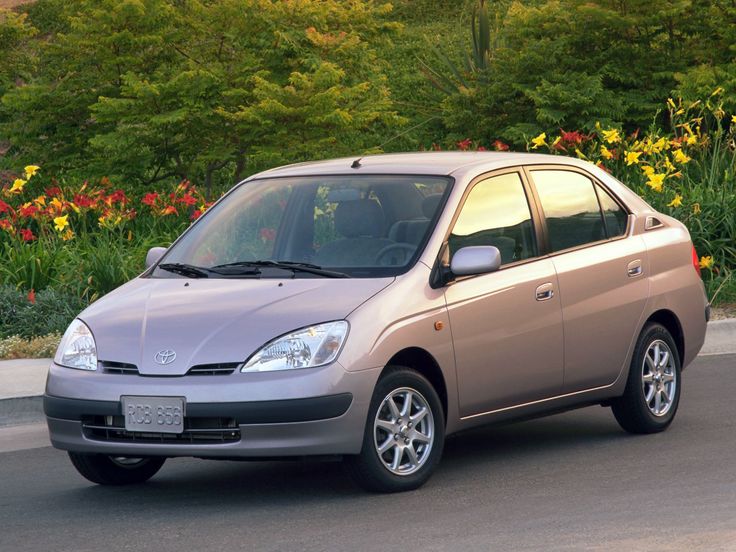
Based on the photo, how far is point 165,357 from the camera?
23.5ft

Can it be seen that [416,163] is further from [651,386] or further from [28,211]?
[28,211]

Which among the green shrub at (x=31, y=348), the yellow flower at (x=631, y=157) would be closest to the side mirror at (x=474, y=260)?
the green shrub at (x=31, y=348)

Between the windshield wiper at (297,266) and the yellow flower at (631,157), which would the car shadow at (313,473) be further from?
the yellow flower at (631,157)

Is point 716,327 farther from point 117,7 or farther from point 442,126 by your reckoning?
point 442,126

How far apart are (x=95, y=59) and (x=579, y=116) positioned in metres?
6.84

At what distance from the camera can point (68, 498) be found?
7789mm

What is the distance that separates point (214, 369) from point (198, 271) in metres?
1.19

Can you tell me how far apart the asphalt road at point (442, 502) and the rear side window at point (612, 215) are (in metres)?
1.24

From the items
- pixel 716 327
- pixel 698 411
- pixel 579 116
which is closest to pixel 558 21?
pixel 579 116

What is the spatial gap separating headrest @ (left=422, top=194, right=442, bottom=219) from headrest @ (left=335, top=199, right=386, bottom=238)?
0.76 feet

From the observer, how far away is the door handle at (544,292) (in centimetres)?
Result: 833

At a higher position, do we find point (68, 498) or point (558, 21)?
point (558, 21)

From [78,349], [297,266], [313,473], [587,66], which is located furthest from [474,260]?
[587,66]

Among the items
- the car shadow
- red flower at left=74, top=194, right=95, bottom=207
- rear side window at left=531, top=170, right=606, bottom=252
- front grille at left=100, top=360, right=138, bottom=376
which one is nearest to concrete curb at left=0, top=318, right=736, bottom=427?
the car shadow
